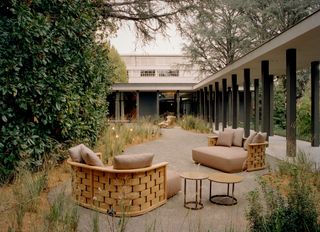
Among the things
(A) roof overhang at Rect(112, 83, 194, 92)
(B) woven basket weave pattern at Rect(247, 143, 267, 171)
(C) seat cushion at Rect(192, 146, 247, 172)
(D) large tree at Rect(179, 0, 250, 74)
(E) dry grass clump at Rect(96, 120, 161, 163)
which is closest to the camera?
(C) seat cushion at Rect(192, 146, 247, 172)

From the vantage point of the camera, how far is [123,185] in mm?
4801

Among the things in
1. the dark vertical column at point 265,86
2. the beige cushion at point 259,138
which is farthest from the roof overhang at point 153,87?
the beige cushion at point 259,138

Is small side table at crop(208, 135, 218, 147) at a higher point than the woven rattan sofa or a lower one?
higher

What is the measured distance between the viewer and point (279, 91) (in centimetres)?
2448

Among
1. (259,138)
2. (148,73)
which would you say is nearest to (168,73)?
(148,73)

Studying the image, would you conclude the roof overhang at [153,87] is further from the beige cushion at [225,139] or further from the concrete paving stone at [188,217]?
the concrete paving stone at [188,217]

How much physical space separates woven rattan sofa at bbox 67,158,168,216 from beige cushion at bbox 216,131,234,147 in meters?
4.06

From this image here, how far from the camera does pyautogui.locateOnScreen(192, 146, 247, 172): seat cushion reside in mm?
7398

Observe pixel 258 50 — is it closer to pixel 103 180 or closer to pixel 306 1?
pixel 103 180

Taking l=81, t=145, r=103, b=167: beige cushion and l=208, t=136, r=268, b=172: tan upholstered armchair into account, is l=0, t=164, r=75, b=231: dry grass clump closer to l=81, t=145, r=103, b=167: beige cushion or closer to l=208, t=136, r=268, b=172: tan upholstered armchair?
l=81, t=145, r=103, b=167: beige cushion

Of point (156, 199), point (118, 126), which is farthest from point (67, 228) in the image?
point (118, 126)

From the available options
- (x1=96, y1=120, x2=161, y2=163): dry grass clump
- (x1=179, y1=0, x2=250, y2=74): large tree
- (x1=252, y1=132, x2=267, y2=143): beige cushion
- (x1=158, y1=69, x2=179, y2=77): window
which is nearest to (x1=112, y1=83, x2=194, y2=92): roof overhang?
(x1=179, y1=0, x2=250, y2=74): large tree

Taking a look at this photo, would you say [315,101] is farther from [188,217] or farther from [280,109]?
[280,109]

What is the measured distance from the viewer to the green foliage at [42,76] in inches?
234
